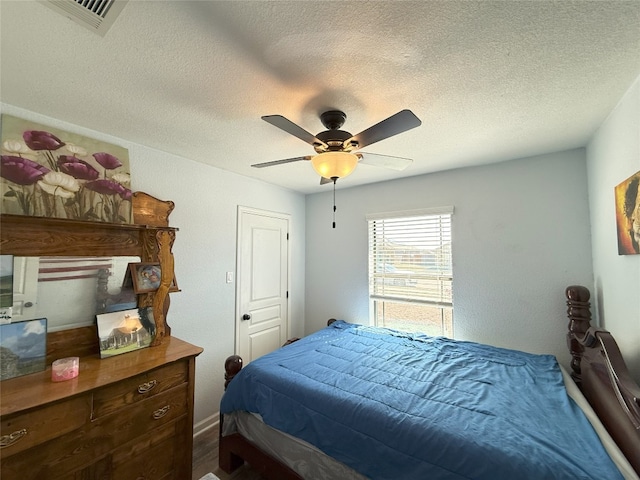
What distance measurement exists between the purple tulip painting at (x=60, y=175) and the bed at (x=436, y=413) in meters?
1.52

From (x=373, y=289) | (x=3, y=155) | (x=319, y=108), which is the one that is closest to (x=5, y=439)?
(x=3, y=155)

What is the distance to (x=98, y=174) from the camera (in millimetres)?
1830

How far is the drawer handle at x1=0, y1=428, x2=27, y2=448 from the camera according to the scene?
1.05 metres

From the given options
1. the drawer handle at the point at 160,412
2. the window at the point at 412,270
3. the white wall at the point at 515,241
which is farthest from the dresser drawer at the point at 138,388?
the white wall at the point at 515,241

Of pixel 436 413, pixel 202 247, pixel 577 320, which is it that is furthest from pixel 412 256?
pixel 202 247

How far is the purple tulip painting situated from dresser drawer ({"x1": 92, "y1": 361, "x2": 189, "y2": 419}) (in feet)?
3.58

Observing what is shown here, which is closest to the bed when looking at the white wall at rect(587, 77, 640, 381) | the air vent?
the white wall at rect(587, 77, 640, 381)

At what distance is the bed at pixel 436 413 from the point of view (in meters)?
1.12

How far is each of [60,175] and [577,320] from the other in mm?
3773

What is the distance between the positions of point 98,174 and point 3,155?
428 mm

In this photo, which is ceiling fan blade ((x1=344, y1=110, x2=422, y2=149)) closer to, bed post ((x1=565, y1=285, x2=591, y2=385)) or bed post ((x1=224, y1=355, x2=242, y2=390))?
bed post ((x1=224, y1=355, x2=242, y2=390))

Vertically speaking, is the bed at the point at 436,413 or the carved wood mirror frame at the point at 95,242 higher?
the carved wood mirror frame at the point at 95,242

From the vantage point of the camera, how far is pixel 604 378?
55.1 inches

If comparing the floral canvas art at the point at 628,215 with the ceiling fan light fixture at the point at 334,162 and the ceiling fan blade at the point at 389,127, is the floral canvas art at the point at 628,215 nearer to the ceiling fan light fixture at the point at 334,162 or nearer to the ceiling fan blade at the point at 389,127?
the ceiling fan blade at the point at 389,127
